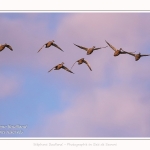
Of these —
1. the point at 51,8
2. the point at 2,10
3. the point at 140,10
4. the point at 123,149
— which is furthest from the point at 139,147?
the point at 2,10

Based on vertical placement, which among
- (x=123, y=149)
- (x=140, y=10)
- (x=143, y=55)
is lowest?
(x=123, y=149)

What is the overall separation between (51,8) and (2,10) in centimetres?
72

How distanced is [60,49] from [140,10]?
133cm

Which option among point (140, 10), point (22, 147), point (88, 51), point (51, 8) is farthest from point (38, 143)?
point (140, 10)

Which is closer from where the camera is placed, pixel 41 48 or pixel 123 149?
pixel 123 149

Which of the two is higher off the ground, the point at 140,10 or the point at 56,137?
the point at 140,10

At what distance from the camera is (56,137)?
19.1 ft

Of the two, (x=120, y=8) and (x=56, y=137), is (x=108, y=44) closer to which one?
(x=120, y=8)

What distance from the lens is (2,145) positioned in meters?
5.79

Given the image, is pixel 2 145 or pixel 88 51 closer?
pixel 2 145

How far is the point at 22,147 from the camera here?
18.9 ft

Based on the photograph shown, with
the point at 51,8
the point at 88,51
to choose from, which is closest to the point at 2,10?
the point at 51,8

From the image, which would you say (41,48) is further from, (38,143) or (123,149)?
(123,149)

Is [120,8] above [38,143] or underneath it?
above
